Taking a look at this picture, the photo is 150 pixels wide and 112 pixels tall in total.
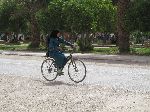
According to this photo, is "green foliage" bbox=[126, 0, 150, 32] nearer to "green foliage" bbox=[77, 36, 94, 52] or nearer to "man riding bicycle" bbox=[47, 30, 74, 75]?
"green foliage" bbox=[77, 36, 94, 52]

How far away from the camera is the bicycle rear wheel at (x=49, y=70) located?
15.9 meters

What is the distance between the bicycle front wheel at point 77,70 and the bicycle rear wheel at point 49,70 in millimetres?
723

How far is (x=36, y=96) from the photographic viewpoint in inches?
474

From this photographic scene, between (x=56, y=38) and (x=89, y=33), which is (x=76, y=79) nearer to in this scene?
(x=56, y=38)

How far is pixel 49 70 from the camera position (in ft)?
52.3

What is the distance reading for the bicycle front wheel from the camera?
15.2m

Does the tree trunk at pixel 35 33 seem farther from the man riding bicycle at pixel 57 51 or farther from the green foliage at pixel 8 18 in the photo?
the man riding bicycle at pixel 57 51

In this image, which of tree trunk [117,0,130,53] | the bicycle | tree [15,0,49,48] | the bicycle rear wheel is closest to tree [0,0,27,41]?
tree [15,0,49,48]

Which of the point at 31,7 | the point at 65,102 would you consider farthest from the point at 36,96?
the point at 31,7

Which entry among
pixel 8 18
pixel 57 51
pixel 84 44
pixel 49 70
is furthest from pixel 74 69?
pixel 8 18

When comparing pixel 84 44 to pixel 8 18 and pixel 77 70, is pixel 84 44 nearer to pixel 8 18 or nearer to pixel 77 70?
pixel 8 18

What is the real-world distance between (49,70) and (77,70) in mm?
1204

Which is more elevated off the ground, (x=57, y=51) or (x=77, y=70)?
(x=57, y=51)

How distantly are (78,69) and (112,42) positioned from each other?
41.2 m
